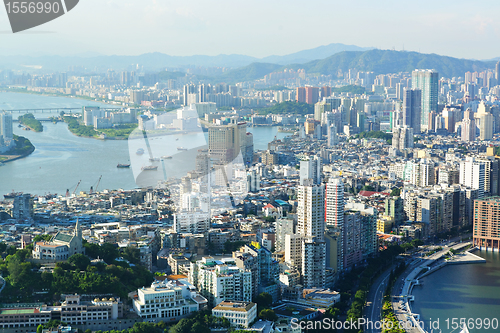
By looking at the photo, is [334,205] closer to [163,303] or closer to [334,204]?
[334,204]

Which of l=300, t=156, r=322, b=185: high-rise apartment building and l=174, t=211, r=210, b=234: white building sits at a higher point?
l=300, t=156, r=322, b=185: high-rise apartment building

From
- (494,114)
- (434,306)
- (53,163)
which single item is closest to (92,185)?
(53,163)

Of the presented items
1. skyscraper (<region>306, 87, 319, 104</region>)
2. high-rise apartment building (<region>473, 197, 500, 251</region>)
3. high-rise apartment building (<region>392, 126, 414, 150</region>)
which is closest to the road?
high-rise apartment building (<region>473, 197, 500, 251</region>)

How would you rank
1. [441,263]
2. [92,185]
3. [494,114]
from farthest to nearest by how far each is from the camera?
1. [494,114]
2. [92,185]
3. [441,263]

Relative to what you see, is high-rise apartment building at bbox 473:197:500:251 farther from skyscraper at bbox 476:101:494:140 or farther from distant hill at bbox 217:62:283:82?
distant hill at bbox 217:62:283:82

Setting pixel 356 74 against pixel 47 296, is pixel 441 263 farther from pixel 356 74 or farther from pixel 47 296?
pixel 356 74

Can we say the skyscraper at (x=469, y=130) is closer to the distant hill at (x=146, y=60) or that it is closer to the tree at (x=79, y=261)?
the distant hill at (x=146, y=60)
